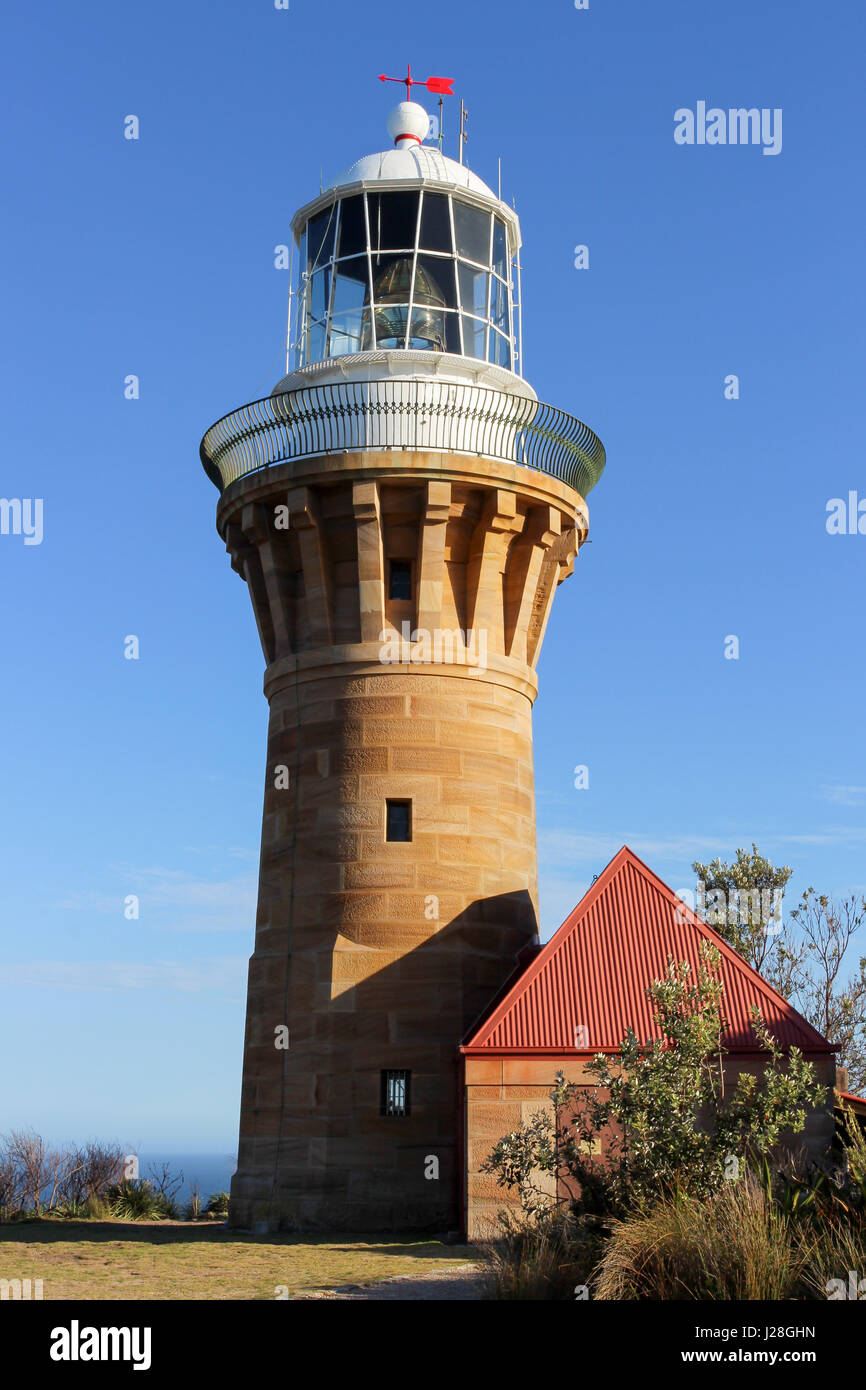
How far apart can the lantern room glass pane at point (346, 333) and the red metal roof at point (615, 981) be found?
34.3 feet

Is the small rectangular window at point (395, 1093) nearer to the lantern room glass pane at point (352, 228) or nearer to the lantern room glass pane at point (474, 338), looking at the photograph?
the lantern room glass pane at point (474, 338)

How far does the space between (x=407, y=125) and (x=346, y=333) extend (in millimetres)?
4914

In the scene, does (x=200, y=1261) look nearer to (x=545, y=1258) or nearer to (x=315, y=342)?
(x=545, y=1258)

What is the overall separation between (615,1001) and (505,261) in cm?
1411

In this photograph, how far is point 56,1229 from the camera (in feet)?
73.3

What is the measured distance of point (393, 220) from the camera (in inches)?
1003

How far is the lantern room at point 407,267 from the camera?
995 inches

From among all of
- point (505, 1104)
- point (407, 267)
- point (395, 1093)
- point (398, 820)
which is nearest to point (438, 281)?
point (407, 267)

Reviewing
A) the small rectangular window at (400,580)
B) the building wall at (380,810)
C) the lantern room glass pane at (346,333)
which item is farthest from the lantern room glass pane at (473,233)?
the small rectangular window at (400,580)

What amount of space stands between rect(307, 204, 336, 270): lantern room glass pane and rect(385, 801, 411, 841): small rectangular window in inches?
405

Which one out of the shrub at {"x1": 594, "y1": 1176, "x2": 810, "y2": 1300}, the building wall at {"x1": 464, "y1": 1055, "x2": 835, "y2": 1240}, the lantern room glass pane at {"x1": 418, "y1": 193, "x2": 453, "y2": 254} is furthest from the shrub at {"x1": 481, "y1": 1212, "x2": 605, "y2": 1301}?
the lantern room glass pane at {"x1": 418, "y1": 193, "x2": 453, "y2": 254}
